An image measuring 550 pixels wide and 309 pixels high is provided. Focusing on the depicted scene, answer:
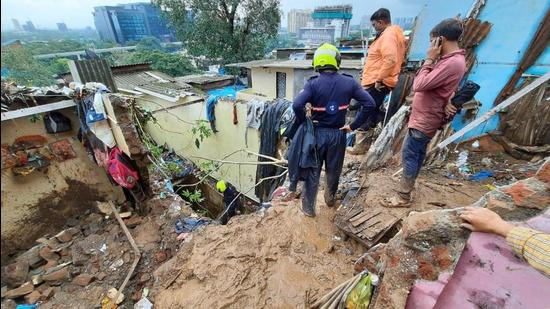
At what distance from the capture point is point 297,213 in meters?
3.39

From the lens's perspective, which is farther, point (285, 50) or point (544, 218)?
point (285, 50)

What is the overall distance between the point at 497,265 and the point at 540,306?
0.86 ft

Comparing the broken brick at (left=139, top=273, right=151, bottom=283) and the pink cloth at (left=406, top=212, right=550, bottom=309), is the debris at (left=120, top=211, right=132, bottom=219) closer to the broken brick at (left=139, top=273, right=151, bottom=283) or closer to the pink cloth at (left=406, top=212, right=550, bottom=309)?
the broken brick at (left=139, top=273, right=151, bottom=283)

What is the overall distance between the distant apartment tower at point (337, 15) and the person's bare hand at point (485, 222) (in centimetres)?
1768

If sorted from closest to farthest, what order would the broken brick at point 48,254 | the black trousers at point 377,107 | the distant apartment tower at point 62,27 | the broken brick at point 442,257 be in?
the distant apartment tower at point 62,27 → the broken brick at point 442,257 → the broken brick at point 48,254 → the black trousers at point 377,107

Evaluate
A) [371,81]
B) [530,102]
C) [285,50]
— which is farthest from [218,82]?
[530,102]

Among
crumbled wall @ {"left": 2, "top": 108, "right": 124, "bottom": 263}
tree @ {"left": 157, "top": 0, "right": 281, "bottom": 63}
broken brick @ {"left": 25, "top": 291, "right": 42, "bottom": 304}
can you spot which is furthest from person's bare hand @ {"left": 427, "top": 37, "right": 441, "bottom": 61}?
tree @ {"left": 157, "top": 0, "right": 281, "bottom": 63}

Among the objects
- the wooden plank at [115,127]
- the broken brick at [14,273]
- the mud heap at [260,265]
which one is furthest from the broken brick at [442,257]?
the wooden plank at [115,127]

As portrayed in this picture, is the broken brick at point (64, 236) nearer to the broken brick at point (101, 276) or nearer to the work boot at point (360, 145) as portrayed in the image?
the broken brick at point (101, 276)

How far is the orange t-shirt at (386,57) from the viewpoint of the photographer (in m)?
3.66

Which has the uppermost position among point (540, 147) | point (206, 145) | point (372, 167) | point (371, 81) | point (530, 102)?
point (371, 81)

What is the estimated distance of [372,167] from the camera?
13.7 feet

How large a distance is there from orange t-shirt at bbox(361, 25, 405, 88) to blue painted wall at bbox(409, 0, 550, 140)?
5.57 ft

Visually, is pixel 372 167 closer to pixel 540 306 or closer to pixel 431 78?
pixel 431 78
